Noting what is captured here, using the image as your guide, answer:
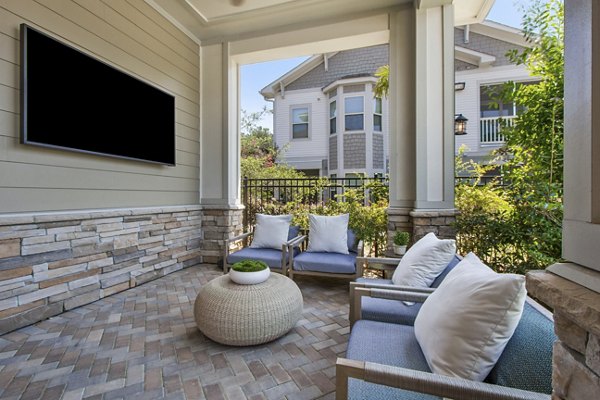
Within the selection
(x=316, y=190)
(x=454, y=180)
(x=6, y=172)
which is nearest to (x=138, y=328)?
(x=6, y=172)

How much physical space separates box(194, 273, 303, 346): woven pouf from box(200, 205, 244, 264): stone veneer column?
236 cm

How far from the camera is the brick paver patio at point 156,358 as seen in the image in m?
1.77

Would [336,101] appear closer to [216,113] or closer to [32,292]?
[216,113]

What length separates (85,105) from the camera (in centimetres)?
299

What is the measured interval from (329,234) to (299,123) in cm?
621

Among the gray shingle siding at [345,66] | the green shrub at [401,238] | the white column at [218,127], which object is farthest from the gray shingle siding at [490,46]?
the green shrub at [401,238]

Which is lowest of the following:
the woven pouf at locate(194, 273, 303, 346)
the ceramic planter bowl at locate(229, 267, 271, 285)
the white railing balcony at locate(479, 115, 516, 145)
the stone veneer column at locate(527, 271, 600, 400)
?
the woven pouf at locate(194, 273, 303, 346)

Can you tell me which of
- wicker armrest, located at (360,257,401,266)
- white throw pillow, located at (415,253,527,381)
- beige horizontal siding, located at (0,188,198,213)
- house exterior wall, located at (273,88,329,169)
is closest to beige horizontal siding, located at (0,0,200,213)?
beige horizontal siding, located at (0,188,198,213)

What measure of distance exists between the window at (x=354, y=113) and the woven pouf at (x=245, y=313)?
23.0ft

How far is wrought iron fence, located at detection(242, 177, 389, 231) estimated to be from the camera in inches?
196

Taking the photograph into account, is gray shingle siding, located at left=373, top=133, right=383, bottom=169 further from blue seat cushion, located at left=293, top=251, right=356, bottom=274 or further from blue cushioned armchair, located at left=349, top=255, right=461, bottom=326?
blue cushioned armchair, located at left=349, top=255, right=461, bottom=326

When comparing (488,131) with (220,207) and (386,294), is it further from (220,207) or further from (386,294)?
(386,294)

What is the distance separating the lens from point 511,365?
110 cm

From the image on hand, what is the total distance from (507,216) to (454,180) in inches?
27.6
